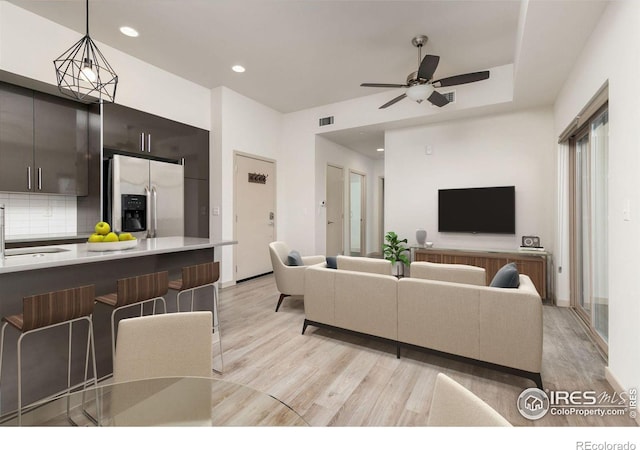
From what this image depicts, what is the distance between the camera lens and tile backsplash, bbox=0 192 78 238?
3201 mm

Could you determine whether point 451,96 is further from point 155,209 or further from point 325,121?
point 155,209

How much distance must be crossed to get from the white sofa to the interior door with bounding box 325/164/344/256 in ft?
11.8

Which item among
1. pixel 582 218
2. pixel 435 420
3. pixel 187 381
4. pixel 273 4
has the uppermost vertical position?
pixel 273 4

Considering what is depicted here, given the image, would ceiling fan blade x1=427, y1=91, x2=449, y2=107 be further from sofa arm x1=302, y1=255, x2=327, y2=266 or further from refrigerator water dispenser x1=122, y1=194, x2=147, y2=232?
refrigerator water dispenser x1=122, y1=194, x2=147, y2=232

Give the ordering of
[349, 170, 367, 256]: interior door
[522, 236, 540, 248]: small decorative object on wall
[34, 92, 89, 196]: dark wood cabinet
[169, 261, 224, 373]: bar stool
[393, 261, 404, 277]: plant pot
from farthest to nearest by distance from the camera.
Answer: [349, 170, 367, 256]: interior door < [393, 261, 404, 277]: plant pot < [522, 236, 540, 248]: small decorative object on wall < [34, 92, 89, 196]: dark wood cabinet < [169, 261, 224, 373]: bar stool

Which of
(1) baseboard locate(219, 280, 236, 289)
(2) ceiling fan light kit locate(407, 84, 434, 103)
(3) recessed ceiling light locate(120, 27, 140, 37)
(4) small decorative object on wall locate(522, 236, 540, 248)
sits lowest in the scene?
(1) baseboard locate(219, 280, 236, 289)

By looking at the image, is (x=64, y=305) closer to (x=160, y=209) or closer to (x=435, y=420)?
(x=435, y=420)

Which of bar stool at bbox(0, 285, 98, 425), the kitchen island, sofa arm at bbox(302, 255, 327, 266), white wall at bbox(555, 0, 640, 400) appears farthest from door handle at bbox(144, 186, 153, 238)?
white wall at bbox(555, 0, 640, 400)

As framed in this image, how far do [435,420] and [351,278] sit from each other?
186cm

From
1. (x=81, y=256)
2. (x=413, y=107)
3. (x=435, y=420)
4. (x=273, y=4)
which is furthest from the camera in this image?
(x=413, y=107)

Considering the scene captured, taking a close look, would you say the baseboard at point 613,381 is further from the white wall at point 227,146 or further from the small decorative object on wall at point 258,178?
the small decorative object on wall at point 258,178

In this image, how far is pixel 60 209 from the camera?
358 centimetres

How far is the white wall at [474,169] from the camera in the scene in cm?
440

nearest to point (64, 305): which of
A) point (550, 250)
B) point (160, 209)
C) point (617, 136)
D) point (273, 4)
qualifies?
point (160, 209)
